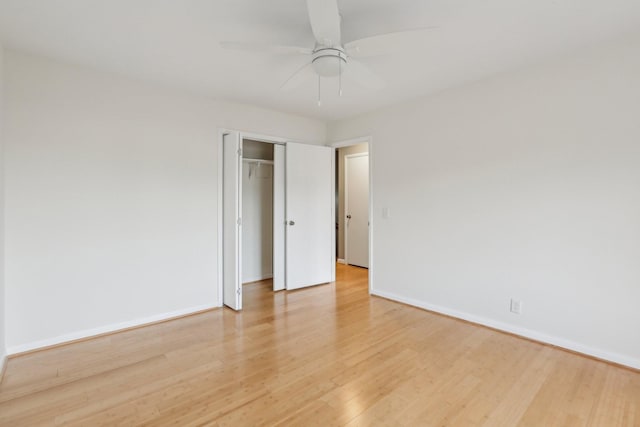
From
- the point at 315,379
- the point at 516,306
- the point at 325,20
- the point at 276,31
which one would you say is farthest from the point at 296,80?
the point at 516,306

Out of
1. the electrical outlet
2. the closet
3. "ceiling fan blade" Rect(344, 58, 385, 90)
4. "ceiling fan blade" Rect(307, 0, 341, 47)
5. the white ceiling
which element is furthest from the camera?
the closet

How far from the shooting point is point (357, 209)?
5867mm

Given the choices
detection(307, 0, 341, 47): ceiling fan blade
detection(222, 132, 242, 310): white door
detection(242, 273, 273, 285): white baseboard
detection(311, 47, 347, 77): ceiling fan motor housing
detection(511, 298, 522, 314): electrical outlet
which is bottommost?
detection(242, 273, 273, 285): white baseboard

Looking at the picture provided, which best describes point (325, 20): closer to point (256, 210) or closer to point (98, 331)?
point (98, 331)

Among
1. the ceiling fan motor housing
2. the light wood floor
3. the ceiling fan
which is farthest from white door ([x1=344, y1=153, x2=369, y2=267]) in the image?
the ceiling fan motor housing

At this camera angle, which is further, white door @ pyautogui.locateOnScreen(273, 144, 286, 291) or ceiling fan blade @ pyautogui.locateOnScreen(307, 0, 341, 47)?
white door @ pyautogui.locateOnScreen(273, 144, 286, 291)

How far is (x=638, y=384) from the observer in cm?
211

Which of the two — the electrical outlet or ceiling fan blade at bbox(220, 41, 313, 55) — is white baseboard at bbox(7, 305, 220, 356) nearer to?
ceiling fan blade at bbox(220, 41, 313, 55)

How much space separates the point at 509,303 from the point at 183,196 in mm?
3443

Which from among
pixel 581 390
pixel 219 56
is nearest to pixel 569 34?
pixel 581 390

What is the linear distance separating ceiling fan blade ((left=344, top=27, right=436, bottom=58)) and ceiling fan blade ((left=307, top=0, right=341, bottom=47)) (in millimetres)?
111

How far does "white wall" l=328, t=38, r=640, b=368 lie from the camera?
7.65 feet

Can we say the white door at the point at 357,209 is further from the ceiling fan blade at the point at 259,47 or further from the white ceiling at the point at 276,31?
the ceiling fan blade at the point at 259,47

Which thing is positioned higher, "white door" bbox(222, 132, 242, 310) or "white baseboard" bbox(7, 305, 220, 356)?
"white door" bbox(222, 132, 242, 310)
